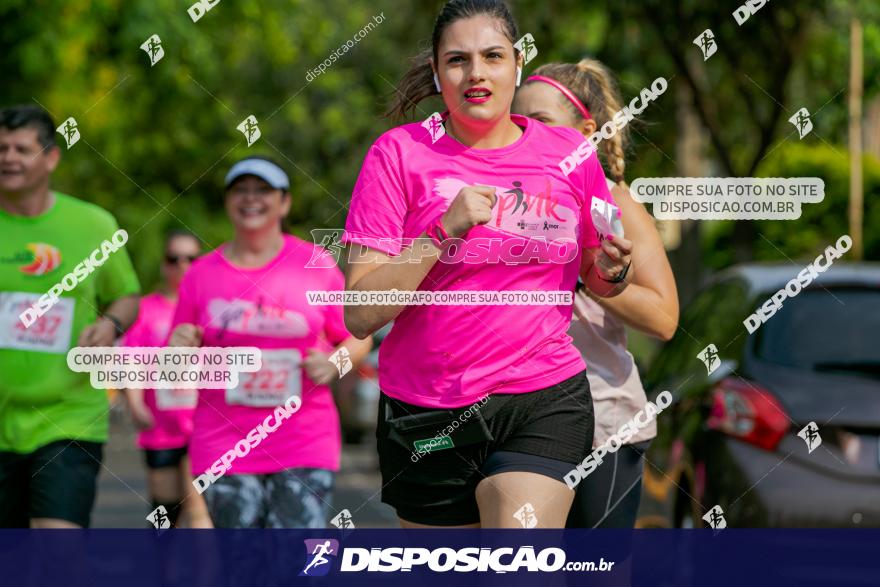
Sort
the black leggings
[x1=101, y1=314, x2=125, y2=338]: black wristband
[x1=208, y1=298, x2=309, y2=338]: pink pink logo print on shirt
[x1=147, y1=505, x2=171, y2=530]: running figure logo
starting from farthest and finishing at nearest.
Answer: [x1=147, y1=505, x2=171, y2=530]: running figure logo → [x1=208, y1=298, x2=309, y2=338]: pink pink logo print on shirt → [x1=101, y1=314, x2=125, y2=338]: black wristband → the black leggings

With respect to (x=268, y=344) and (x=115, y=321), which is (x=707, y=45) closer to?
(x=268, y=344)

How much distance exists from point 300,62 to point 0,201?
2462 cm

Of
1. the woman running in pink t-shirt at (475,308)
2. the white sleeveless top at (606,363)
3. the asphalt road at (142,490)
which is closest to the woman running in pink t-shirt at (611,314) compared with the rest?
the white sleeveless top at (606,363)

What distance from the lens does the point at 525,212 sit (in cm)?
418

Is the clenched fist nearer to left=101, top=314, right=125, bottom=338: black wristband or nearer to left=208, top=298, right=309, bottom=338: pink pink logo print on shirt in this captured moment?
left=101, top=314, right=125, bottom=338: black wristband

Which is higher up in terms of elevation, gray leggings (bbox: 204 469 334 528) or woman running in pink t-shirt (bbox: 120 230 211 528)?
woman running in pink t-shirt (bbox: 120 230 211 528)

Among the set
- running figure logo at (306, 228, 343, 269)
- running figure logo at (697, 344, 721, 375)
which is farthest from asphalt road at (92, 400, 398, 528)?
running figure logo at (306, 228, 343, 269)

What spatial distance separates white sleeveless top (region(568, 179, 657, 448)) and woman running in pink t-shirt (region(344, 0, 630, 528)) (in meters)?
0.67

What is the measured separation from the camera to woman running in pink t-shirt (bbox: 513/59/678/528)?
4.73 m

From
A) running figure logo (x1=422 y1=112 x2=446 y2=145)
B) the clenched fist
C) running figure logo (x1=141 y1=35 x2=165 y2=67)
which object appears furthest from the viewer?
running figure logo (x1=141 y1=35 x2=165 y2=67)

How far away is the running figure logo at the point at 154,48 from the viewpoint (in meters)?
12.0

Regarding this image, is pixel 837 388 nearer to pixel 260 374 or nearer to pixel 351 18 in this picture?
pixel 260 374

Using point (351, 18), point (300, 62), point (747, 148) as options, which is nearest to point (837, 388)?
point (747, 148)

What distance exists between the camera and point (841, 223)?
18.5 m
